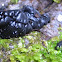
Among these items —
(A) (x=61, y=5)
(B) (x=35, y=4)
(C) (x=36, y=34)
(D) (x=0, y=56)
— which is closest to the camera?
(D) (x=0, y=56)

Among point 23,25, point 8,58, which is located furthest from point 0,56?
point 23,25

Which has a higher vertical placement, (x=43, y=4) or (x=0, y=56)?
(x=43, y=4)

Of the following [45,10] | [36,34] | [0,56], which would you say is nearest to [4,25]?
[0,56]

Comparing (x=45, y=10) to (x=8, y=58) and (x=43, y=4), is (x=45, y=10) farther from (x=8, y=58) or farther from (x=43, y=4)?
(x=8, y=58)

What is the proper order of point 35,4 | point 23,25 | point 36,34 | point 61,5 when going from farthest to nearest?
1. point 35,4
2. point 61,5
3. point 36,34
4. point 23,25

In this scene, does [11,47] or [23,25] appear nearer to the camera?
[11,47]

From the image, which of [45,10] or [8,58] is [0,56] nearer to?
[8,58]

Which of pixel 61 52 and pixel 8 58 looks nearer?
pixel 8 58

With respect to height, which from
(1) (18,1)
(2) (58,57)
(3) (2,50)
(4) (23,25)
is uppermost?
(1) (18,1)

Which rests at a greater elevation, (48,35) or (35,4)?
(35,4)
